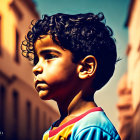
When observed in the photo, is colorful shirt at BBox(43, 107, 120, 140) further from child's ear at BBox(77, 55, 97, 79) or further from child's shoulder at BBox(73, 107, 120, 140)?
child's ear at BBox(77, 55, 97, 79)

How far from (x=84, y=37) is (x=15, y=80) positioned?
1132 centimetres

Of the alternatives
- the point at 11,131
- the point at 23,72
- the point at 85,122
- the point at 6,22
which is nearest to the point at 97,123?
the point at 85,122

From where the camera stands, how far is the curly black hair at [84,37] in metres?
2.23

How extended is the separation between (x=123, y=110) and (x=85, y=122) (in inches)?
614

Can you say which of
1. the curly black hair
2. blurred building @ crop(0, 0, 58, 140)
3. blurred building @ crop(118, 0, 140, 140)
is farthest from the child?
blurred building @ crop(118, 0, 140, 140)

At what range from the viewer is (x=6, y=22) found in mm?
12977

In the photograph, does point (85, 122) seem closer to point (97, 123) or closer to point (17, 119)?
point (97, 123)

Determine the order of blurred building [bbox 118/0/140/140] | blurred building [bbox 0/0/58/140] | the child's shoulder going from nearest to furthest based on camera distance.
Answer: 1. the child's shoulder
2. blurred building [bbox 0/0/58/140]
3. blurred building [bbox 118/0/140/140]

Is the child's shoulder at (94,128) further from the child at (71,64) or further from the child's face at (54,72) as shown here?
the child's face at (54,72)

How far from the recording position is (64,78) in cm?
218

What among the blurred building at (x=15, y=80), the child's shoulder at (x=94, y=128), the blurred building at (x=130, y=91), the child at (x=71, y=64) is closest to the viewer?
the child's shoulder at (x=94, y=128)

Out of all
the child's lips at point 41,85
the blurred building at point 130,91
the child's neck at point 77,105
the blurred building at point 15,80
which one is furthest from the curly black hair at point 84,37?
the blurred building at point 130,91

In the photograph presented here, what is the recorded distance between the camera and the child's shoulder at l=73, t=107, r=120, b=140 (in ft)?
6.54

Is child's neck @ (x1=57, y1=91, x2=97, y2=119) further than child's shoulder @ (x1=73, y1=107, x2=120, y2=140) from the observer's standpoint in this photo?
Yes
